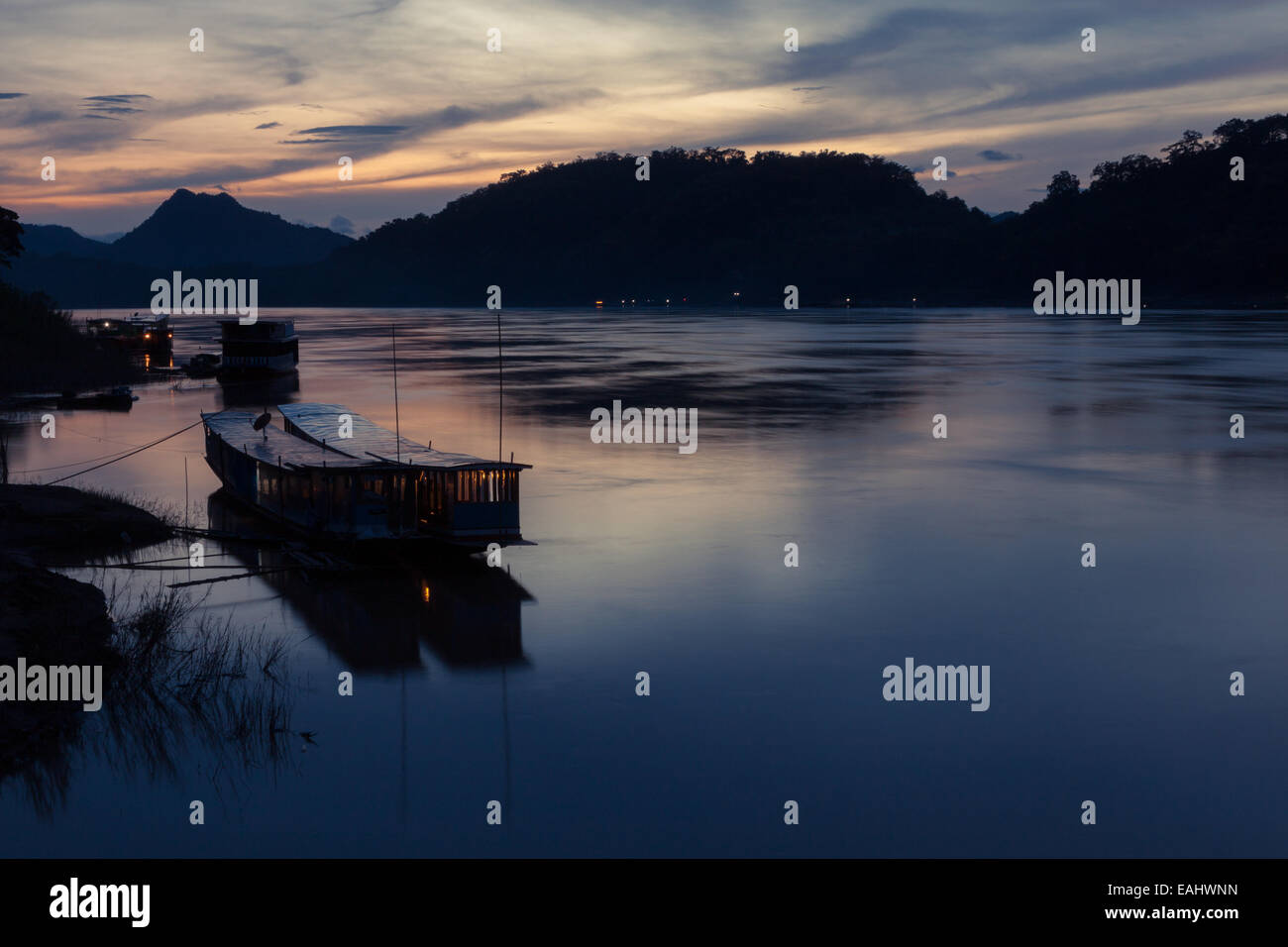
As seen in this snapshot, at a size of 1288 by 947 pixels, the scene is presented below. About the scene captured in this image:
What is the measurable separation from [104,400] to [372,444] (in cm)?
4556

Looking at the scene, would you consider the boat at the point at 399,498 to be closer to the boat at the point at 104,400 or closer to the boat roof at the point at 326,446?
the boat roof at the point at 326,446

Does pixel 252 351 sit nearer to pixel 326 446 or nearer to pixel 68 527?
pixel 326 446

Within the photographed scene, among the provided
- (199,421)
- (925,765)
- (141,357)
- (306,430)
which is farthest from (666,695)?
(141,357)

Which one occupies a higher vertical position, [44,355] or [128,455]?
[44,355]

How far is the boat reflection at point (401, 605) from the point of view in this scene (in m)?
26.6

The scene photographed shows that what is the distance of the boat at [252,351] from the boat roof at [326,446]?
57.4 m

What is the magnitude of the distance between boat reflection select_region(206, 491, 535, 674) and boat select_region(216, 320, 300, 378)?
7299 cm

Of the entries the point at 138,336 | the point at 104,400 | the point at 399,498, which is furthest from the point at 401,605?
the point at 138,336

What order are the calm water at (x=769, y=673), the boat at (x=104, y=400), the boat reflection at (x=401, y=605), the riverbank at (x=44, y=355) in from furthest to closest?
1. the riverbank at (x=44, y=355)
2. the boat at (x=104, y=400)
3. the boat reflection at (x=401, y=605)
4. the calm water at (x=769, y=673)

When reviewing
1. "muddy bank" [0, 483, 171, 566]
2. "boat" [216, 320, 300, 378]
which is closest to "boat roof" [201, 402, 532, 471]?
"muddy bank" [0, 483, 171, 566]

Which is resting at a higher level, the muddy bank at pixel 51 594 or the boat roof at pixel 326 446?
the boat roof at pixel 326 446

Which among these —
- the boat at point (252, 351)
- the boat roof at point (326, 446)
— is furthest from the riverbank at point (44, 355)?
the boat roof at point (326, 446)

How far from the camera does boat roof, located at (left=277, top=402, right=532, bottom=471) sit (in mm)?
33469

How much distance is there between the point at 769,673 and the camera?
82.8 ft
